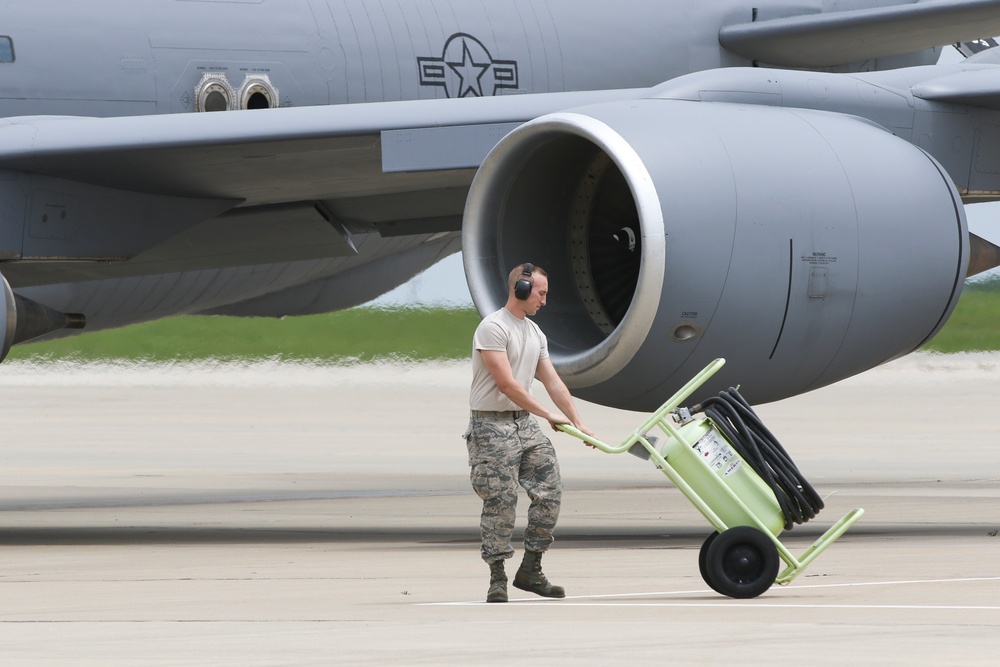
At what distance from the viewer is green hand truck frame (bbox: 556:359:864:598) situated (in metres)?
7.84

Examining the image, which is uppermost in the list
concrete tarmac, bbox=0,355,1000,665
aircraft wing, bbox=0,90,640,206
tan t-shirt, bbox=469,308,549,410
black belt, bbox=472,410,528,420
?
aircraft wing, bbox=0,90,640,206

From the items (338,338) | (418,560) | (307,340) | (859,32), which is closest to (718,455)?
(418,560)

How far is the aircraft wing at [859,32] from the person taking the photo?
12.9 m

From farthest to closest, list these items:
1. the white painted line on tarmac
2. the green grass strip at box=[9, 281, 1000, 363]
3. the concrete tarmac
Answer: the green grass strip at box=[9, 281, 1000, 363] → the white painted line on tarmac → the concrete tarmac

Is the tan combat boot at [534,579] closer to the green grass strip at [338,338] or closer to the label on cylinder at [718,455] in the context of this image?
the label on cylinder at [718,455]

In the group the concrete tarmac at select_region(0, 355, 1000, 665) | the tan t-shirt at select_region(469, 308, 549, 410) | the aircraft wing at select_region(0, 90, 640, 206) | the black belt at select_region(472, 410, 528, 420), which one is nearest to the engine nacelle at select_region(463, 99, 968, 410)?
the aircraft wing at select_region(0, 90, 640, 206)

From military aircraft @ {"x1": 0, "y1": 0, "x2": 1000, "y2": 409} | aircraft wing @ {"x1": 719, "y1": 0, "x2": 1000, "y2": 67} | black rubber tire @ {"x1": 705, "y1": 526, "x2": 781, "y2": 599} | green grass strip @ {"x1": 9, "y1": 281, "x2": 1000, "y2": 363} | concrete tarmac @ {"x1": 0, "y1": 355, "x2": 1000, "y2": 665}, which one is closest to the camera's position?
concrete tarmac @ {"x1": 0, "y1": 355, "x2": 1000, "y2": 665}

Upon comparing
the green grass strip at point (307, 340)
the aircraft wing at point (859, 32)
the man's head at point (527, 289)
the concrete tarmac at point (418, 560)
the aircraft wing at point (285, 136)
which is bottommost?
the green grass strip at point (307, 340)

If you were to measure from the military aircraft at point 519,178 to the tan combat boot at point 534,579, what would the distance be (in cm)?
191

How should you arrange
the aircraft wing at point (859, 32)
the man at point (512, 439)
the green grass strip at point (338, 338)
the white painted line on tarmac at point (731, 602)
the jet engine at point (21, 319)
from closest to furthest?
the white painted line on tarmac at point (731, 602) → the man at point (512, 439) → the jet engine at point (21, 319) → the aircraft wing at point (859, 32) → the green grass strip at point (338, 338)

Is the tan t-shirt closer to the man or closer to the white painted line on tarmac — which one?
the man

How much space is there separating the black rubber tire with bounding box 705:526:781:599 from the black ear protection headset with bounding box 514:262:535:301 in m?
1.24

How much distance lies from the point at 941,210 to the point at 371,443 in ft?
48.0

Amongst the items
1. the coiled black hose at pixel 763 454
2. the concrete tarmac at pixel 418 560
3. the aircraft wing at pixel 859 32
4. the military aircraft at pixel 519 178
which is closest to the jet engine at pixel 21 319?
the military aircraft at pixel 519 178
